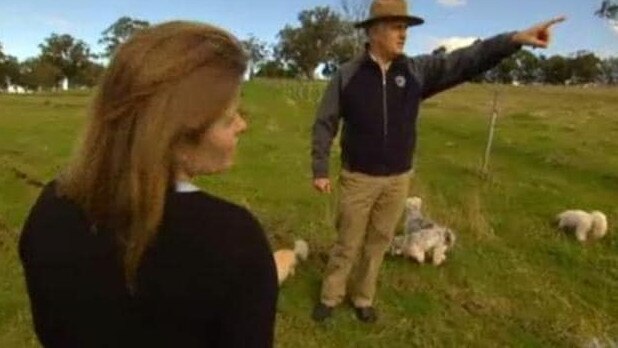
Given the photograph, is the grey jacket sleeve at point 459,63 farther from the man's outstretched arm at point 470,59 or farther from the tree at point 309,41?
the tree at point 309,41

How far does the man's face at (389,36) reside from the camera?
5.50m

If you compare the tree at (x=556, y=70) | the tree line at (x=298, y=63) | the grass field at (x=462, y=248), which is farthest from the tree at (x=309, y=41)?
the grass field at (x=462, y=248)

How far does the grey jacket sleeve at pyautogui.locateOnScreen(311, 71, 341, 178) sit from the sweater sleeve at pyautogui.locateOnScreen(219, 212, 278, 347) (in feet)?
13.8

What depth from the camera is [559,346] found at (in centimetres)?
585

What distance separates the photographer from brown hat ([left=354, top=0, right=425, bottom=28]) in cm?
548

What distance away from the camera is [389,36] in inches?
218

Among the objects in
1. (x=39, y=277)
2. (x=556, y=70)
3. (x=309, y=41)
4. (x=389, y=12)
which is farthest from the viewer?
(x=556, y=70)

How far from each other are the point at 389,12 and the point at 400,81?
1.54 feet

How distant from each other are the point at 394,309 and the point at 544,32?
2412 mm

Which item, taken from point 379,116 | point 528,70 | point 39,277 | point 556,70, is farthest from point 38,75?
point 39,277

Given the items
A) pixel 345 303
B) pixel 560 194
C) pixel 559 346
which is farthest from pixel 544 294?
pixel 560 194

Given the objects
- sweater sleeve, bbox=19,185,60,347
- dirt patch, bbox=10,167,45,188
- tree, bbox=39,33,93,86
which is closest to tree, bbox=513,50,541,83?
tree, bbox=39,33,93,86

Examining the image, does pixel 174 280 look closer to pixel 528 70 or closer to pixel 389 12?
pixel 389 12

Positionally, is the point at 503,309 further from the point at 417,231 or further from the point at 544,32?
the point at 544,32
